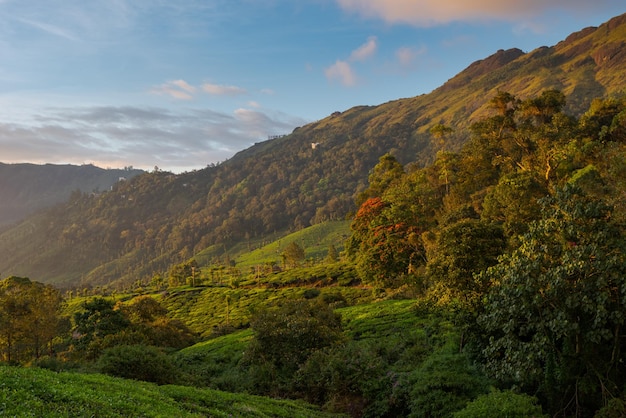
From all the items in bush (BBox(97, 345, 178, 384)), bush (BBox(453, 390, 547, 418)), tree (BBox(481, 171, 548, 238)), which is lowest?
bush (BBox(453, 390, 547, 418))

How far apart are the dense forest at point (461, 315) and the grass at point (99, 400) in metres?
9.03

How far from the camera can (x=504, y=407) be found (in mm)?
17750

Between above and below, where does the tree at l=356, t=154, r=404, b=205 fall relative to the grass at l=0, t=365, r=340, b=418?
above

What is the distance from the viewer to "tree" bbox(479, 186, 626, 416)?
→ 17.1 m

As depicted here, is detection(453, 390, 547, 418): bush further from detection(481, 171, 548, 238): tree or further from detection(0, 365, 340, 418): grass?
detection(481, 171, 548, 238): tree

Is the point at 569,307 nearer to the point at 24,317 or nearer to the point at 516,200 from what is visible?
the point at 516,200

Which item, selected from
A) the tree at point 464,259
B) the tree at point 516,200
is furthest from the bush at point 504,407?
the tree at point 516,200

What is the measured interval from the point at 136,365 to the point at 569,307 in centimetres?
2935

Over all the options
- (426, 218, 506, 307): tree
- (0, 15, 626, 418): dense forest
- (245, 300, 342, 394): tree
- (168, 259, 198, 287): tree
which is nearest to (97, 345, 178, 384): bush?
(0, 15, 626, 418): dense forest

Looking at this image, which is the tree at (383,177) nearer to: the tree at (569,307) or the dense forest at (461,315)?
the dense forest at (461,315)

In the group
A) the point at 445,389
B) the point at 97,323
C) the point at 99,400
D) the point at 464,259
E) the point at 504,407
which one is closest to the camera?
the point at 99,400

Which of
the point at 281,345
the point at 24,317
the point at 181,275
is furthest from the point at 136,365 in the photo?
the point at 181,275

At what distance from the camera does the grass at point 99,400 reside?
43.7 ft

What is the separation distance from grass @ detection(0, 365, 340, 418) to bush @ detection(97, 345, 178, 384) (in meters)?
7.37
